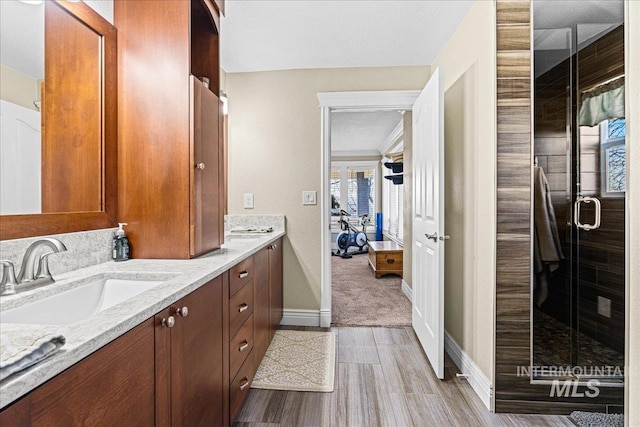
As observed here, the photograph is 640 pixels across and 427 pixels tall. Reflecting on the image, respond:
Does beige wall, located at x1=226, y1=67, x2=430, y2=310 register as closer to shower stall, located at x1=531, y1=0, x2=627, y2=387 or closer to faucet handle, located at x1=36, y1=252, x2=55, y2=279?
shower stall, located at x1=531, y1=0, x2=627, y2=387

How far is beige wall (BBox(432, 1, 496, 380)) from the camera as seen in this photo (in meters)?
1.80

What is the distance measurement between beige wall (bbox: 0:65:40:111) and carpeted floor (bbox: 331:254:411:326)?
8.74ft

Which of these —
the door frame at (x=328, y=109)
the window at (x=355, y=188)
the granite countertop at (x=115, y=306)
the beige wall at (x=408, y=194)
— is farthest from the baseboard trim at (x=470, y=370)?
the window at (x=355, y=188)

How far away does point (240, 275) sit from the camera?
1659 mm

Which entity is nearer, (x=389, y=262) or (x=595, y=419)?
(x=595, y=419)

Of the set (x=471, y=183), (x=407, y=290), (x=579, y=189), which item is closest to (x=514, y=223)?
(x=471, y=183)

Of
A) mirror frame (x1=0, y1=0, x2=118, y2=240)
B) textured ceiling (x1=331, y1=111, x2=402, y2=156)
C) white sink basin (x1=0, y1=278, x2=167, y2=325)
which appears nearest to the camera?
white sink basin (x1=0, y1=278, x2=167, y2=325)

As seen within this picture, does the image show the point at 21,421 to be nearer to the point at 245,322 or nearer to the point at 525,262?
the point at 245,322

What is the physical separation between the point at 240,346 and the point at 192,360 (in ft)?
1.98

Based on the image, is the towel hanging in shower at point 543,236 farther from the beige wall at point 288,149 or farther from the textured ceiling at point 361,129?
the textured ceiling at point 361,129

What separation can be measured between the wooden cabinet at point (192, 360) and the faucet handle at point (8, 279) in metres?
0.45

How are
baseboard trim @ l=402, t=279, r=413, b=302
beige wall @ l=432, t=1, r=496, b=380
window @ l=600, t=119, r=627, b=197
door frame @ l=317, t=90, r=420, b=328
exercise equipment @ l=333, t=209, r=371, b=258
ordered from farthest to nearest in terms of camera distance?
exercise equipment @ l=333, t=209, r=371, b=258 → baseboard trim @ l=402, t=279, r=413, b=302 → door frame @ l=317, t=90, r=420, b=328 → window @ l=600, t=119, r=627, b=197 → beige wall @ l=432, t=1, r=496, b=380

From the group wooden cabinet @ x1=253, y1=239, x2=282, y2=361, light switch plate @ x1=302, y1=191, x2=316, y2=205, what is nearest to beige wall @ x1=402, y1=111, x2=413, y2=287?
light switch plate @ x1=302, y1=191, x2=316, y2=205

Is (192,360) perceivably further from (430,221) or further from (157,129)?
(430,221)
